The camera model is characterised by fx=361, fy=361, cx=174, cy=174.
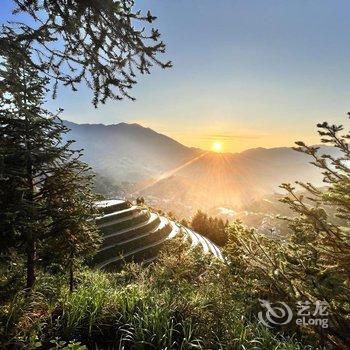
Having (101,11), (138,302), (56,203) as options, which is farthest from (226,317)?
(101,11)

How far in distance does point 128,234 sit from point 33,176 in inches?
983

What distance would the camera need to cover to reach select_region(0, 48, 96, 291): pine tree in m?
8.61

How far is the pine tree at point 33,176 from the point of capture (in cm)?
861

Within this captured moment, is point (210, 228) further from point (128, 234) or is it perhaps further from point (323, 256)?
point (323, 256)

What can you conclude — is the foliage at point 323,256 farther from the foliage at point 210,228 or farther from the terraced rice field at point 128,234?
the foliage at point 210,228

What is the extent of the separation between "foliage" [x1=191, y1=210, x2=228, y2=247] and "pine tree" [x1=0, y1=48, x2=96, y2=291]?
137ft

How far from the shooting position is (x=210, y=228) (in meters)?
52.1

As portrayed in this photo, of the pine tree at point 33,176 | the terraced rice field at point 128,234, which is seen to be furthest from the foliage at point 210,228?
the pine tree at point 33,176

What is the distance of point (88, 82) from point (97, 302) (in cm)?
459

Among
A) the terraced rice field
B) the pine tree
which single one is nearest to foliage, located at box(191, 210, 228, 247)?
the terraced rice field

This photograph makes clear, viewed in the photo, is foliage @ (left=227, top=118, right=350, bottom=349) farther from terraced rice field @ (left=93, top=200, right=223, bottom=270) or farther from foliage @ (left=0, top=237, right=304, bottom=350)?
terraced rice field @ (left=93, top=200, right=223, bottom=270)

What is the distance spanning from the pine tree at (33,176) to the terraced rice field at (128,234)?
19256mm

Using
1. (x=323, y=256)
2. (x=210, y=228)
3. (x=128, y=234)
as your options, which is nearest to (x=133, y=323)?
(x=323, y=256)

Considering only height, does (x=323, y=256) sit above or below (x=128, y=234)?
above
